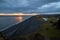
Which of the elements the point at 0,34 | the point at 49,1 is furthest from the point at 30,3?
the point at 0,34

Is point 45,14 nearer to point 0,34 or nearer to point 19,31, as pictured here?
point 19,31

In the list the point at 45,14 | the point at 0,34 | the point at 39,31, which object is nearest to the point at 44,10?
the point at 45,14

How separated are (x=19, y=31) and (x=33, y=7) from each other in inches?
8.9

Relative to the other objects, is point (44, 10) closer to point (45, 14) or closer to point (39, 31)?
point (45, 14)

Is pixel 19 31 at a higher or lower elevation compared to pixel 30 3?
lower

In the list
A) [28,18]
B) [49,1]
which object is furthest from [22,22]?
[49,1]

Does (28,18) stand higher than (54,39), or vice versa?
(28,18)

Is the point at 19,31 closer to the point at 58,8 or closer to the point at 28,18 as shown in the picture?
the point at 28,18

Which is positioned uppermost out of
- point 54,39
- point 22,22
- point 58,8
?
point 58,8

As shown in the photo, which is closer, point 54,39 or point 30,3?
point 54,39

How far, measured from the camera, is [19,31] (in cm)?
122

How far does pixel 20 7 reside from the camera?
1.27 meters

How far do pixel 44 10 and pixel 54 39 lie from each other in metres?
0.25

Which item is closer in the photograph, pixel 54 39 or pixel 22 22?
pixel 54 39
